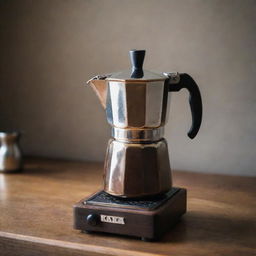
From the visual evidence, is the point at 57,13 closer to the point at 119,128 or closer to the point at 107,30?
Answer: the point at 107,30

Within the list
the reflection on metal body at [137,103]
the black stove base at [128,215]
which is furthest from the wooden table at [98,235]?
the reflection on metal body at [137,103]

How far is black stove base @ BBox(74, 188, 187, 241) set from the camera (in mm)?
940

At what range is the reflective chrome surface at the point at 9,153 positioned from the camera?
1493mm

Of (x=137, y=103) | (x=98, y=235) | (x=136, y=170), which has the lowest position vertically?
(x=98, y=235)

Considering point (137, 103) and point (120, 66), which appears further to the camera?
point (120, 66)

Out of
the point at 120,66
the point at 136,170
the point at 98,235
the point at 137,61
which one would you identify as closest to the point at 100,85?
the point at 137,61

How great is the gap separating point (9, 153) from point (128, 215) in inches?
26.2

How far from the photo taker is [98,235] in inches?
38.6

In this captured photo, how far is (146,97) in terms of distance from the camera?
0.98m

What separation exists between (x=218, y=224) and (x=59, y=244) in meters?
0.34

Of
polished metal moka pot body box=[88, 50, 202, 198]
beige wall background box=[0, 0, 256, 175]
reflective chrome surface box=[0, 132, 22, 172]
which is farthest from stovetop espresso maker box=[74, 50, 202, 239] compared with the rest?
reflective chrome surface box=[0, 132, 22, 172]

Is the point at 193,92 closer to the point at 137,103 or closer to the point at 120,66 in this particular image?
the point at 137,103

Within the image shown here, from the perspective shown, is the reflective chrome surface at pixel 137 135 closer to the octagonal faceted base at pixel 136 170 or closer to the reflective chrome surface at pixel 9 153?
the octagonal faceted base at pixel 136 170

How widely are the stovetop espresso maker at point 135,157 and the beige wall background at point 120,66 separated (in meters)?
0.40
